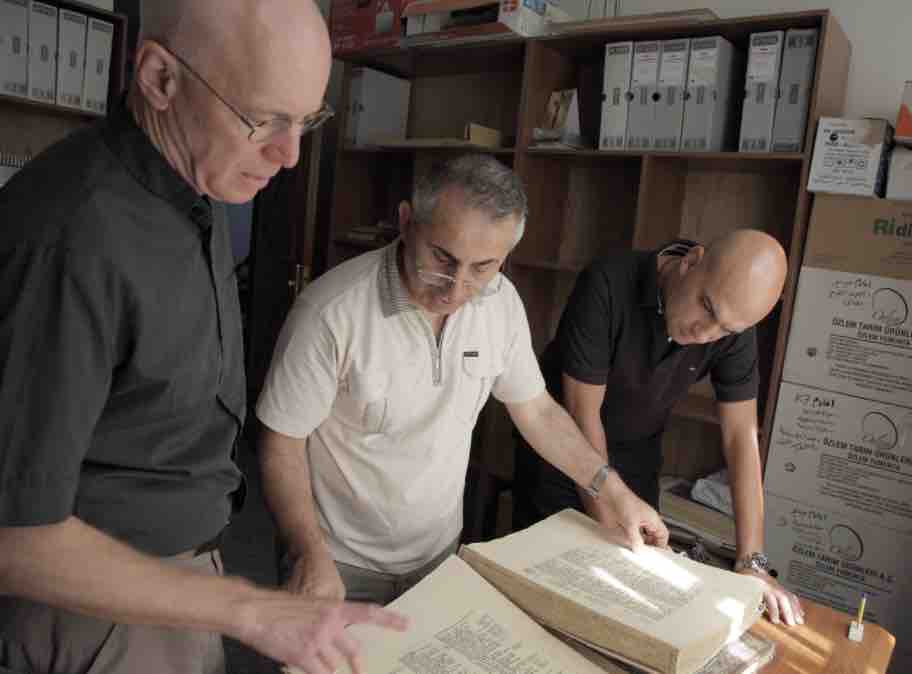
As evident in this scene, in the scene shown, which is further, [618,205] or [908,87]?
[618,205]

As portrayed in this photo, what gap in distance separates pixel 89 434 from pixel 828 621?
1.17 metres

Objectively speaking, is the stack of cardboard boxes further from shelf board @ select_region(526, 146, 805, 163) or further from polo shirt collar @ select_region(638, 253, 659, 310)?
polo shirt collar @ select_region(638, 253, 659, 310)

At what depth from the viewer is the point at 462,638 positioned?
0.93 m

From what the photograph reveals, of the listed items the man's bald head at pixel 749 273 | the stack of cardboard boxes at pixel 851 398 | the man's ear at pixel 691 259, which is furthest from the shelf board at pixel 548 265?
the man's bald head at pixel 749 273

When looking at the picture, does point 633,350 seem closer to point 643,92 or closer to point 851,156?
point 851,156

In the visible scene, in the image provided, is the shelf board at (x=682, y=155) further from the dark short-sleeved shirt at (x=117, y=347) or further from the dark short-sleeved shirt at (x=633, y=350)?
the dark short-sleeved shirt at (x=117, y=347)

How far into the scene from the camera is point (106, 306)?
26.5 inches

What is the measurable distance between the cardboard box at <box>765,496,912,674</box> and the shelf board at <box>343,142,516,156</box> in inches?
63.8

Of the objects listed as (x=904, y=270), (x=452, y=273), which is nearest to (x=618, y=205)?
(x=904, y=270)

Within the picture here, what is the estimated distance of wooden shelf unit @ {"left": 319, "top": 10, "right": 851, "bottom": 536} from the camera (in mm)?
2402

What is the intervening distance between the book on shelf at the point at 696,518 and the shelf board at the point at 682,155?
3.76 ft

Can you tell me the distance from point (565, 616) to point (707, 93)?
1983 mm

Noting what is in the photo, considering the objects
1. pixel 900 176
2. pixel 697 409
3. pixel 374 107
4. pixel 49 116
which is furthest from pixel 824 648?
pixel 49 116

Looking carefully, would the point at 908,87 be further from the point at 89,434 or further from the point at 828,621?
the point at 89,434
